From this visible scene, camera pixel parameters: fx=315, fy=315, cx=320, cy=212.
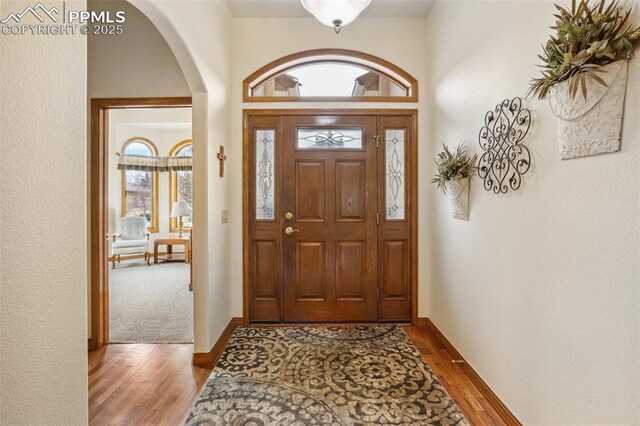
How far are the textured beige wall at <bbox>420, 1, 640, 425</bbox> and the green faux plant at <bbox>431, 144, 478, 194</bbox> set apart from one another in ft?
0.33

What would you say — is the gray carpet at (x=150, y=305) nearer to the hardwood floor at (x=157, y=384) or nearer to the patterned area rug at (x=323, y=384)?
the hardwood floor at (x=157, y=384)

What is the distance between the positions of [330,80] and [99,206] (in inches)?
101

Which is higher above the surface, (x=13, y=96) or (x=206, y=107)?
(x=206, y=107)

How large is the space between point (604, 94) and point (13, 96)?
1.92 meters

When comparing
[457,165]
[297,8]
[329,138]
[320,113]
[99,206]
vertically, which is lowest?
[99,206]

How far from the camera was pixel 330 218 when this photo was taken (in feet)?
11.0

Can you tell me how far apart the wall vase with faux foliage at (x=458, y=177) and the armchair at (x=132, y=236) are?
19.6 ft

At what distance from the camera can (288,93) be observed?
11.2 feet

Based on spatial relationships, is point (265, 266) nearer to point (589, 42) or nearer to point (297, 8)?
point (297, 8)

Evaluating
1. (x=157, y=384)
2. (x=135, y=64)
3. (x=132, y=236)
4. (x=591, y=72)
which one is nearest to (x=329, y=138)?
(x=135, y=64)

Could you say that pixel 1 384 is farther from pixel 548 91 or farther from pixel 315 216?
A: pixel 315 216

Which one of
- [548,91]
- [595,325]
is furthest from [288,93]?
[595,325]

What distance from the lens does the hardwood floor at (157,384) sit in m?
1.92

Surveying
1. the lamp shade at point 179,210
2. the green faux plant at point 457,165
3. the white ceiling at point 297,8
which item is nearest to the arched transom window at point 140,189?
the lamp shade at point 179,210
